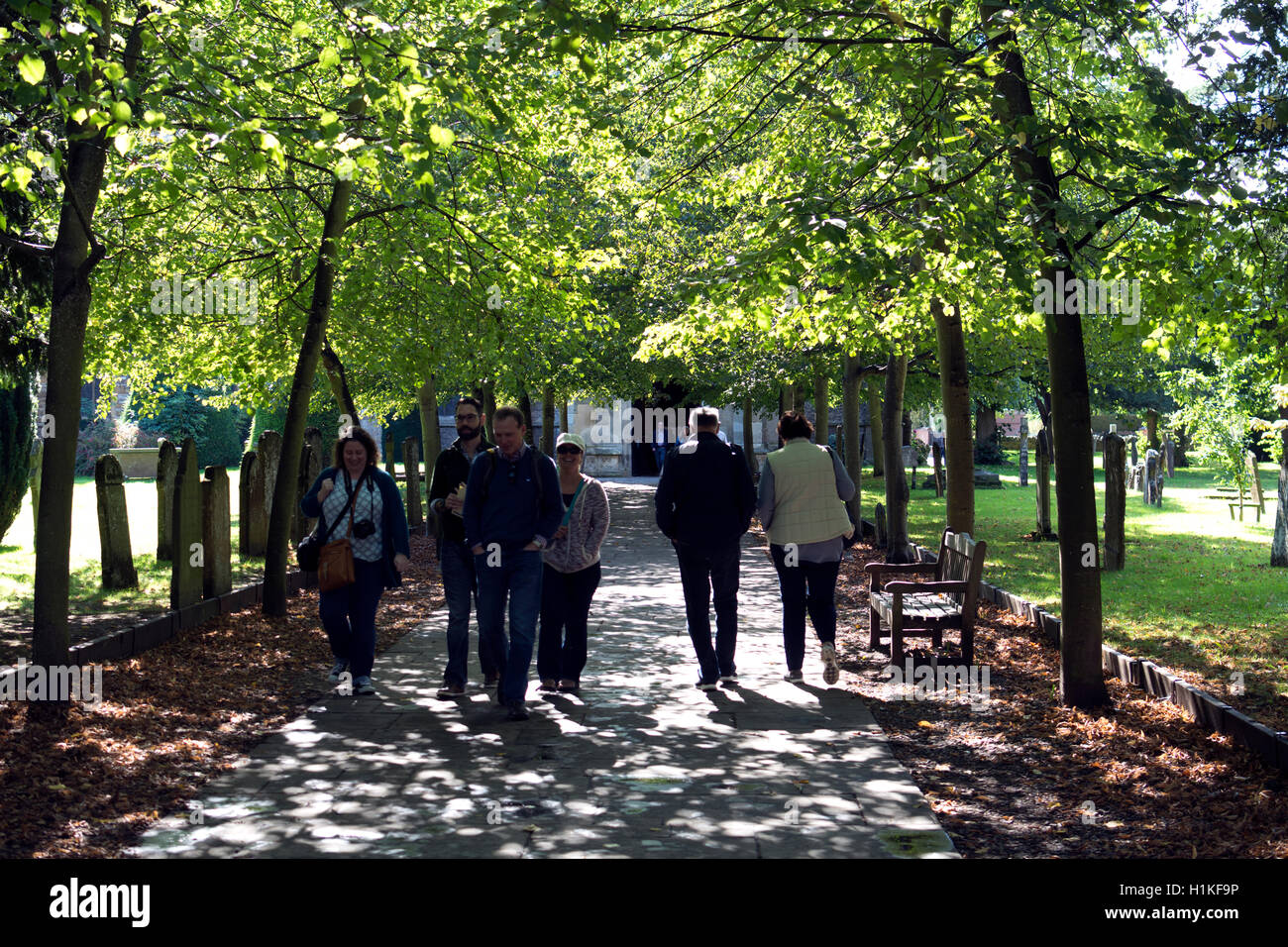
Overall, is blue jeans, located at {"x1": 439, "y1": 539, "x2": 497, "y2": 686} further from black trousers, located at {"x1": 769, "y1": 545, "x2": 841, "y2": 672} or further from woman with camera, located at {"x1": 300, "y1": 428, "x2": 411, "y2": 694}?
black trousers, located at {"x1": 769, "y1": 545, "x2": 841, "y2": 672}

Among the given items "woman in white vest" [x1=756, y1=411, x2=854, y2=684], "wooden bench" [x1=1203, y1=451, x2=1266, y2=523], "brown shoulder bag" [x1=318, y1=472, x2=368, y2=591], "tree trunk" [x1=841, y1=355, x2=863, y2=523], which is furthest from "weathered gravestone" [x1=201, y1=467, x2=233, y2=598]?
"wooden bench" [x1=1203, y1=451, x2=1266, y2=523]

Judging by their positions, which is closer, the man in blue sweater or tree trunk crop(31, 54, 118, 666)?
tree trunk crop(31, 54, 118, 666)

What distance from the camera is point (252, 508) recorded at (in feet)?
54.5

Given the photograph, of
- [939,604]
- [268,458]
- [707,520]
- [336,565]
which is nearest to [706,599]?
[707,520]

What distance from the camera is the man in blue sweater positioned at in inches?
321

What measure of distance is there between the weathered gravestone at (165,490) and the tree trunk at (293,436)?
1.70m

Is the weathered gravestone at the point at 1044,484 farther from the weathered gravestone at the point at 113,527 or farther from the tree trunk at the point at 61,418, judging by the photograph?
the tree trunk at the point at 61,418

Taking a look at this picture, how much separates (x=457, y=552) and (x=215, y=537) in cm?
444

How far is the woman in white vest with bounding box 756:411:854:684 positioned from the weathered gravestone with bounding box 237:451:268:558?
8.57 meters

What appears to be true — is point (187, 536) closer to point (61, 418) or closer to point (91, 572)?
point (61, 418)

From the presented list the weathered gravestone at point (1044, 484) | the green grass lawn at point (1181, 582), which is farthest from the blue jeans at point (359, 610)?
the weathered gravestone at point (1044, 484)

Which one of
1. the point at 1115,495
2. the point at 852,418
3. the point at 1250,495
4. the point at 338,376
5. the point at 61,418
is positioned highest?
the point at 338,376

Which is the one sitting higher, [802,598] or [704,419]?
[704,419]

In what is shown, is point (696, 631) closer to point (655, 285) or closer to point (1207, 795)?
point (1207, 795)
